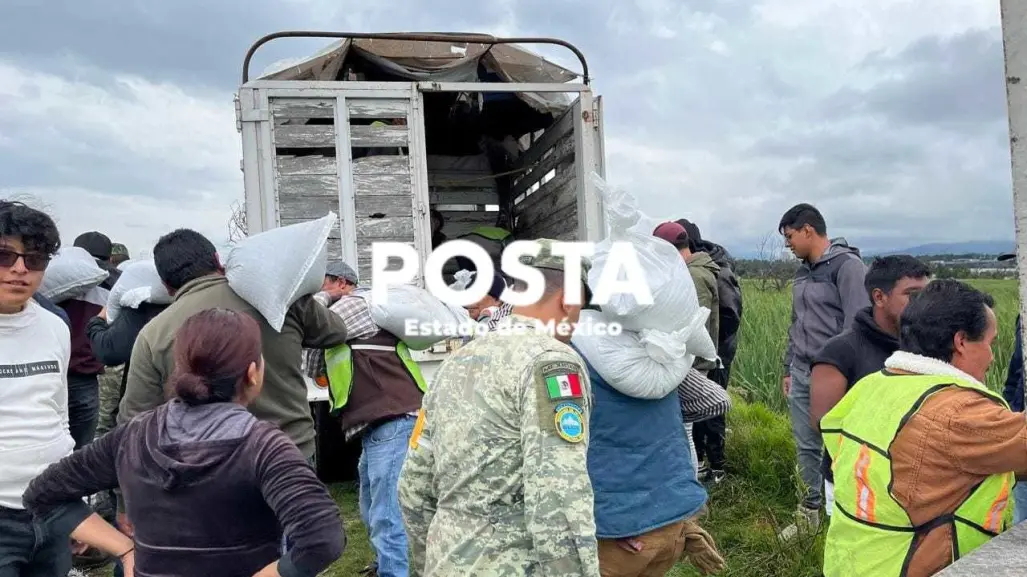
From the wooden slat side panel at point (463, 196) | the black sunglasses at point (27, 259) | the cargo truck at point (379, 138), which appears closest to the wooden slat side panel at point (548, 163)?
the cargo truck at point (379, 138)

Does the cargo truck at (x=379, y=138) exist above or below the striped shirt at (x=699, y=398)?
above

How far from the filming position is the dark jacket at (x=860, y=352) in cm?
246

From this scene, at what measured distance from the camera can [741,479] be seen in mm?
4203

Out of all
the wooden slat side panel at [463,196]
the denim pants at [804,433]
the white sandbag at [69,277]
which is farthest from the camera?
the wooden slat side panel at [463,196]

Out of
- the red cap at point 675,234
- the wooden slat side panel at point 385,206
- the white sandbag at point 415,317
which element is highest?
the wooden slat side panel at point 385,206

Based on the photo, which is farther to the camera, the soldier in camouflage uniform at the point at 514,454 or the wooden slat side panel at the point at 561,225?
the wooden slat side panel at the point at 561,225

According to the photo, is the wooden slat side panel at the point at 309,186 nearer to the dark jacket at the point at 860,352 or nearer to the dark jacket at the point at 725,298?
the dark jacket at the point at 725,298

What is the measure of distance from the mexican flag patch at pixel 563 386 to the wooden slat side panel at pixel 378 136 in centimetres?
312

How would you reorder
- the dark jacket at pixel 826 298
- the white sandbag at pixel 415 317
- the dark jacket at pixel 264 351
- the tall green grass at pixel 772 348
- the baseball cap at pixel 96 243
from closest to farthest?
the dark jacket at pixel 264 351 < the white sandbag at pixel 415 317 < the dark jacket at pixel 826 298 < the baseball cap at pixel 96 243 < the tall green grass at pixel 772 348

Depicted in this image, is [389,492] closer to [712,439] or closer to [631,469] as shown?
[631,469]

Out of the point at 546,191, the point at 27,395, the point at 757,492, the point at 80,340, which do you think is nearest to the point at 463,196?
the point at 546,191

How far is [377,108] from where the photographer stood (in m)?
4.27

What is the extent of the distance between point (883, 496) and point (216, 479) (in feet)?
4.55

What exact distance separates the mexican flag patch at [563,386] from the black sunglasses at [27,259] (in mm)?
1500
